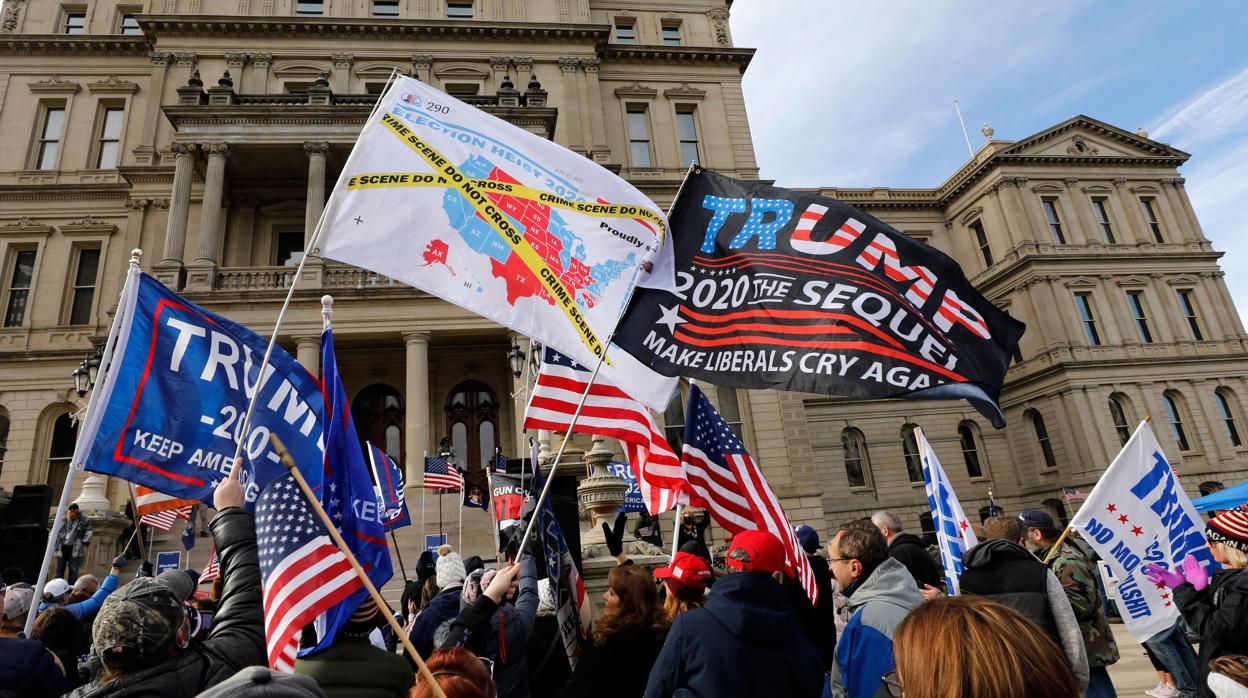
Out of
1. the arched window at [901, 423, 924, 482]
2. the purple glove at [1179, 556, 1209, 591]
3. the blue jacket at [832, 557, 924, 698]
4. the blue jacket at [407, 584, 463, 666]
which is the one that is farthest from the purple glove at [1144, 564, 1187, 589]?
the arched window at [901, 423, 924, 482]

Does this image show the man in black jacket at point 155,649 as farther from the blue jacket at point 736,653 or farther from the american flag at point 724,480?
the american flag at point 724,480

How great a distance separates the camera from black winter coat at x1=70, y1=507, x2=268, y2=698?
6.78 feet

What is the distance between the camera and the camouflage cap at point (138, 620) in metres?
2.07

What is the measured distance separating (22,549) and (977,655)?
13.7 metres

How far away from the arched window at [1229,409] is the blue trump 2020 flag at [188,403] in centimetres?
4259

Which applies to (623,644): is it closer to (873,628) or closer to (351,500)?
(873,628)

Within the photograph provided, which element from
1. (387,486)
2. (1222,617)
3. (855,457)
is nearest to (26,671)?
(1222,617)

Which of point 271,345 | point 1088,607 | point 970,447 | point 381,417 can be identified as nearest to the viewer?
point 271,345

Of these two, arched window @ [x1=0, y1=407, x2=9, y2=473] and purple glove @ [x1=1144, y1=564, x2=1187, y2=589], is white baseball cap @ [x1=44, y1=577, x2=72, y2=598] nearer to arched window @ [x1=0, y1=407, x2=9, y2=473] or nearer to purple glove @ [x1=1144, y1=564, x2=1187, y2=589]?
purple glove @ [x1=1144, y1=564, x2=1187, y2=589]

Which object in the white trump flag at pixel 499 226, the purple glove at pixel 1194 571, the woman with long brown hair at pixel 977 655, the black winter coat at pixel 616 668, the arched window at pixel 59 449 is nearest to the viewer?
the woman with long brown hair at pixel 977 655

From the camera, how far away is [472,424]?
22.2m

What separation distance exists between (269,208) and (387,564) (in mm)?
22356

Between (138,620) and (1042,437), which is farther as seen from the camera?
(1042,437)

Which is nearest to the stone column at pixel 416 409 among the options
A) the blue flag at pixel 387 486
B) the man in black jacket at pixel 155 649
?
the blue flag at pixel 387 486
